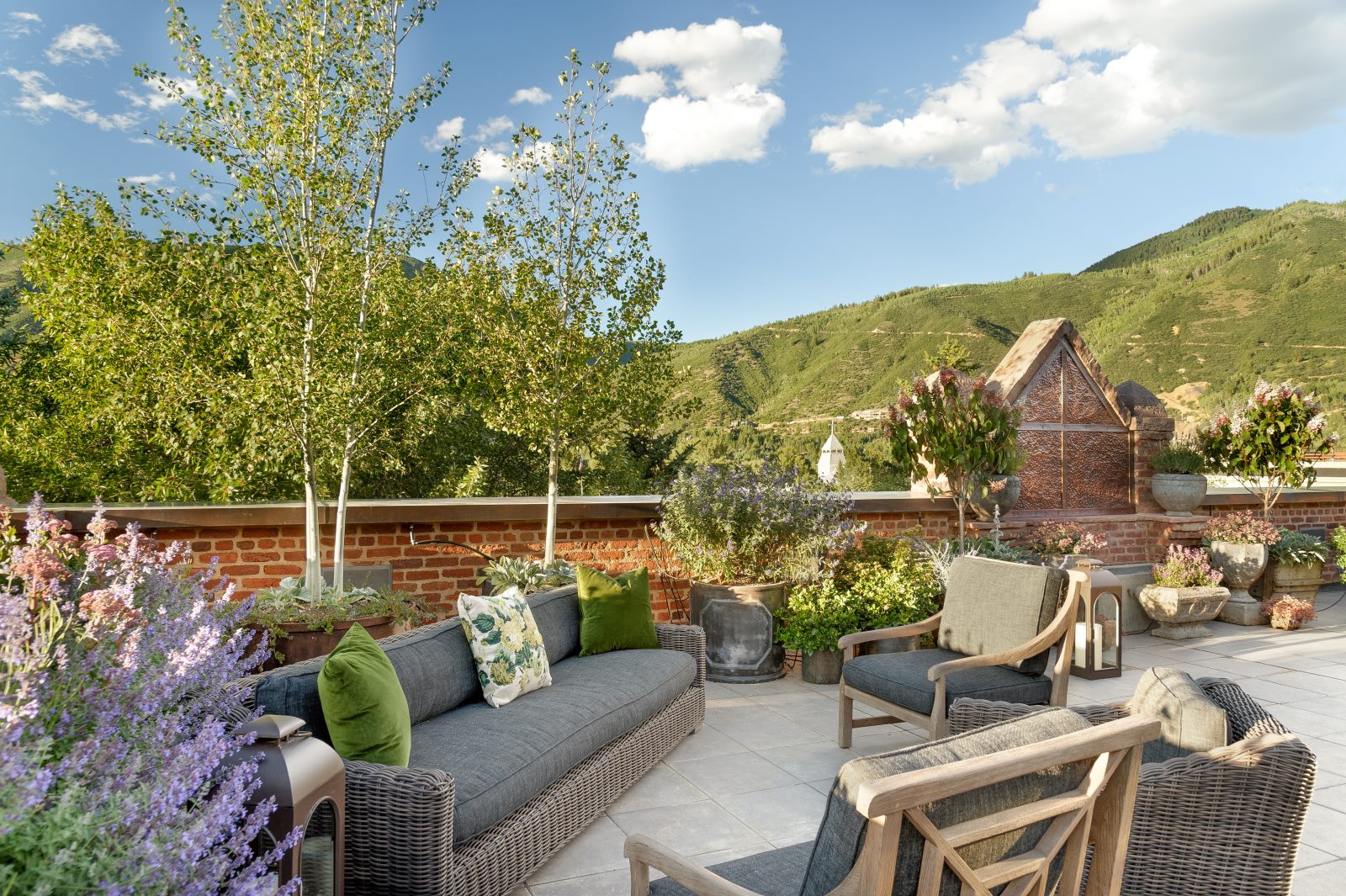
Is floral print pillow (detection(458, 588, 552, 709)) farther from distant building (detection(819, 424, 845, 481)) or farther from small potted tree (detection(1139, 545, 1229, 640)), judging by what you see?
distant building (detection(819, 424, 845, 481))

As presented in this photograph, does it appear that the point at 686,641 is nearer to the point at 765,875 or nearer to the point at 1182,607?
the point at 765,875

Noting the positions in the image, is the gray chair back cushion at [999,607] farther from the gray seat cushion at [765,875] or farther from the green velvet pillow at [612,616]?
the gray seat cushion at [765,875]

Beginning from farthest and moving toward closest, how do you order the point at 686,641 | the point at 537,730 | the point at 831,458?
1. the point at 831,458
2. the point at 686,641
3. the point at 537,730

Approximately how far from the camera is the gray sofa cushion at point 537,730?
2.74m

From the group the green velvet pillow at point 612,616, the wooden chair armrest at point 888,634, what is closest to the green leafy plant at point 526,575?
the green velvet pillow at point 612,616

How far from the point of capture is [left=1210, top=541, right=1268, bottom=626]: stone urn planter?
7.76 meters

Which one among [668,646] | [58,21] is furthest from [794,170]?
[58,21]

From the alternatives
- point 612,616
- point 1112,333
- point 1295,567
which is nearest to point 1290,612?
point 1295,567

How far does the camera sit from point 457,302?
6.06m

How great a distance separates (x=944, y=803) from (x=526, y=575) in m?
4.21

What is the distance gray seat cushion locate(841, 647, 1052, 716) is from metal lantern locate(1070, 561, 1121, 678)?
188cm

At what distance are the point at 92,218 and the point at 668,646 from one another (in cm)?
1180

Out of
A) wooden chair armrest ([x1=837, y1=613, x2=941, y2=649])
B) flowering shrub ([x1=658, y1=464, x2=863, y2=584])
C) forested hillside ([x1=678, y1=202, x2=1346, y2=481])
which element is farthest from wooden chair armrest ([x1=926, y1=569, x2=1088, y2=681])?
forested hillside ([x1=678, y1=202, x2=1346, y2=481])

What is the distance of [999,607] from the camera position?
4.32 metres
